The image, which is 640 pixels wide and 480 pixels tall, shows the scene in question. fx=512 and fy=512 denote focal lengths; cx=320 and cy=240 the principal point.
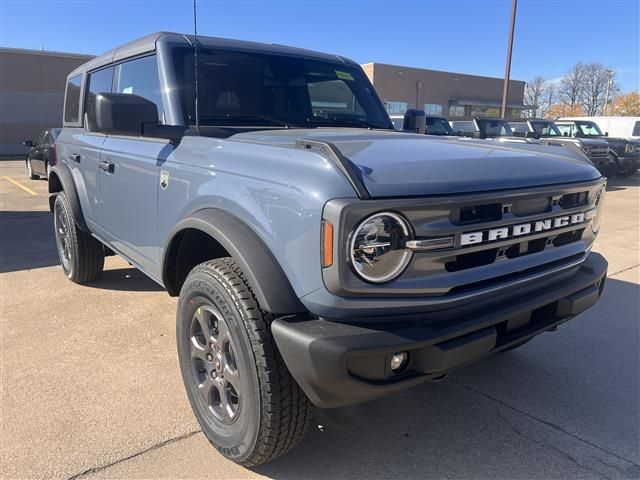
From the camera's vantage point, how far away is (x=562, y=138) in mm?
14266

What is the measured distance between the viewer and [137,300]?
4.44 metres

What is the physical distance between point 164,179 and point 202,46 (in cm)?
97

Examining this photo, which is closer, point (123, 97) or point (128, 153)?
point (123, 97)

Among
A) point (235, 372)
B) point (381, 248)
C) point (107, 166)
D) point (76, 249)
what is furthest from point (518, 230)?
point (76, 249)

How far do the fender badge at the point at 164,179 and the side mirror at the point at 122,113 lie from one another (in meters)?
0.26

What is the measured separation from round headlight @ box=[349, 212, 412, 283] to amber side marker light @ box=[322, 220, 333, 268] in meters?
0.07

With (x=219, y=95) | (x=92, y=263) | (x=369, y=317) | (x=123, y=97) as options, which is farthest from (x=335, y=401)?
(x=92, y=263)

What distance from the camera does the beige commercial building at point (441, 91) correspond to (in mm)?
41031

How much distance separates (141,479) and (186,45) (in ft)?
8.03

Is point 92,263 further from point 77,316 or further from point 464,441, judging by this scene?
point 464,441

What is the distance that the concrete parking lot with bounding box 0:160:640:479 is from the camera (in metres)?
2.36

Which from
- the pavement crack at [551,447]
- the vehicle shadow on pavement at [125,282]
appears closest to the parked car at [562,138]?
the vehicle shadow on pavement at [125,282]

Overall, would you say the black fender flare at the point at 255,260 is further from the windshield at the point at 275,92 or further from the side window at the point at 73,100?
the side window at the point at 73,100

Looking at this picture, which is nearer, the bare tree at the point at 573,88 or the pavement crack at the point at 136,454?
the pavement crack at the point at 136,454
